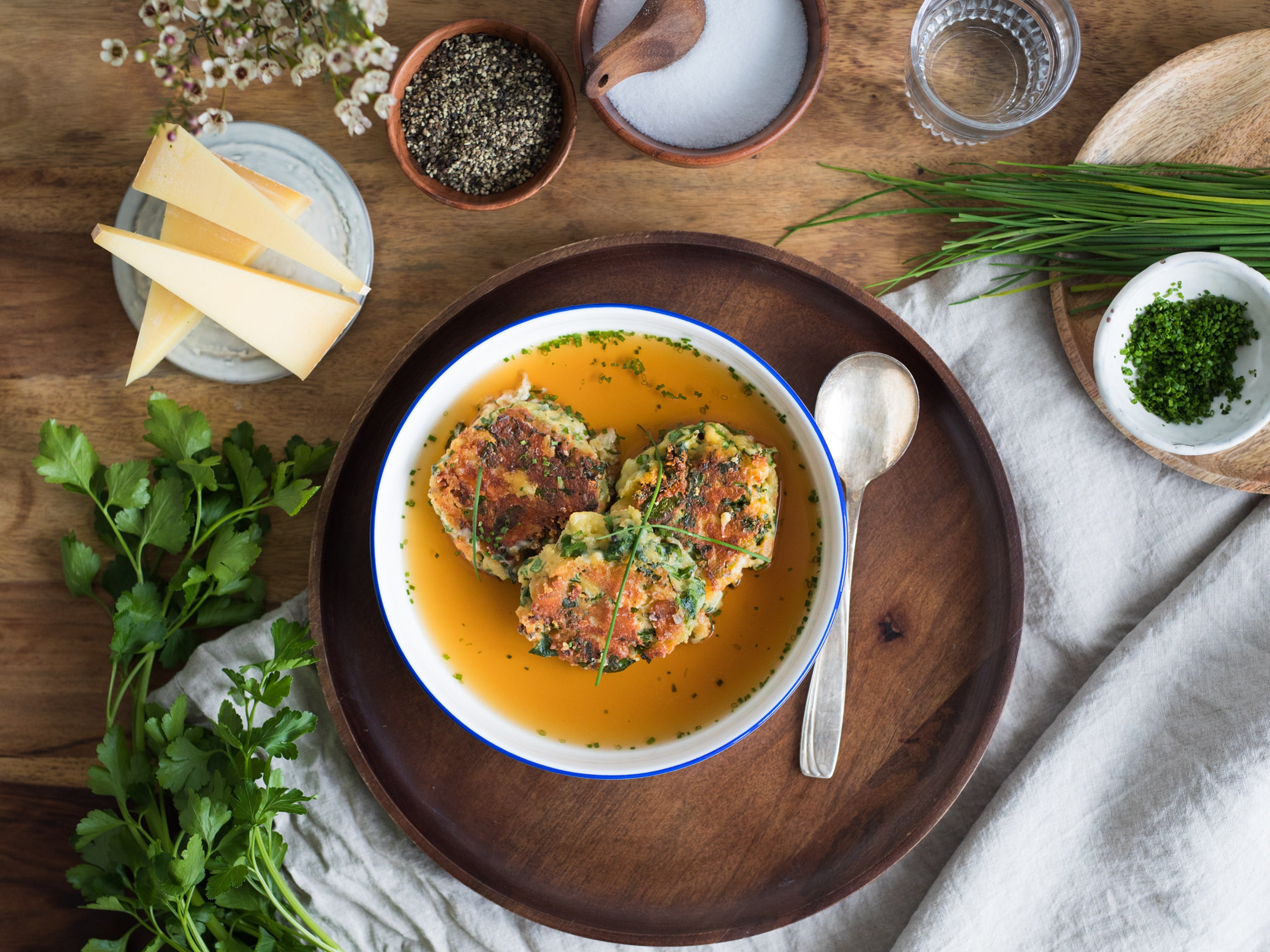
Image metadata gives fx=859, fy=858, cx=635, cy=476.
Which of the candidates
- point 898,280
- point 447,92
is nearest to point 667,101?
point 447,92

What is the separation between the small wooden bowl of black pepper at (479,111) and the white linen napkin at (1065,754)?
112cm

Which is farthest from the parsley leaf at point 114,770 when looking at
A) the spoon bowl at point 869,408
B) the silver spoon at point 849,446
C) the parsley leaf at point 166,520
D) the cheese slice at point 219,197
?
the spoon bowl at point 869,408

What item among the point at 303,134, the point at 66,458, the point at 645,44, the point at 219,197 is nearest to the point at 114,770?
the point at 66,458

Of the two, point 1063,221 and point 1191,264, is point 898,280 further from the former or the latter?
point 1191,264

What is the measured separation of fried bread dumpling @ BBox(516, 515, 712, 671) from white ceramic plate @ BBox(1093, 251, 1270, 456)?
127 centimetres

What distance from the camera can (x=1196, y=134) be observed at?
246cm

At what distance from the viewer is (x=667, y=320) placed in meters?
2.12

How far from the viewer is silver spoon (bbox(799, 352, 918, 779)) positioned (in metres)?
2.29

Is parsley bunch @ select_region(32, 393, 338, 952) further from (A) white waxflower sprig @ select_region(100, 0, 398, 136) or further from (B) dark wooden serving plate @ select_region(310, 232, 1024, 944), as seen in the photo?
(A) white waxflower sprig @ select_region(100, 0, 398, 136)

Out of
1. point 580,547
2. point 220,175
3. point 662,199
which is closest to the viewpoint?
point 580,547

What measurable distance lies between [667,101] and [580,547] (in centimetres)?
127

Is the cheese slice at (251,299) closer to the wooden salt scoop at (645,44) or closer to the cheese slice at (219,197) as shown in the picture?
the cheese slice at (219,197)

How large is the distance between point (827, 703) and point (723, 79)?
5.69ft

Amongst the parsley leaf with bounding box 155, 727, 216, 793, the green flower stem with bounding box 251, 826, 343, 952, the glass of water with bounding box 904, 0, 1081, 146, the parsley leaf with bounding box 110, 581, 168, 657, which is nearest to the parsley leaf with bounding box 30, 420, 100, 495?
the parsley leaf with bounding box 110, 581, 168, 657
